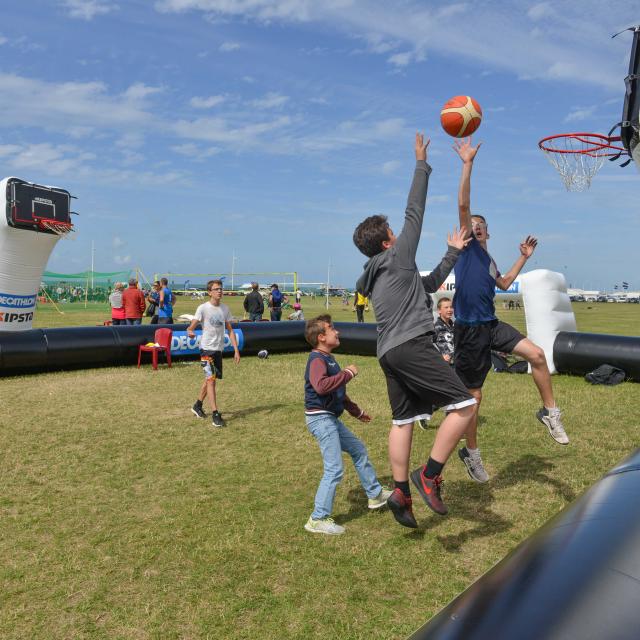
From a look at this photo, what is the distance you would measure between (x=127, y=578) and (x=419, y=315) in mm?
2535

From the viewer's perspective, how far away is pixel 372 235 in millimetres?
4195

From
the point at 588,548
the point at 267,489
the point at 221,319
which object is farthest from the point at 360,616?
the point at 221,319

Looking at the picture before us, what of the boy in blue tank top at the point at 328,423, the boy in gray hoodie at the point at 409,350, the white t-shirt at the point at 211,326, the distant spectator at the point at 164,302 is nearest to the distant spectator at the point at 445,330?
the white t-shirt at the point at 211,326

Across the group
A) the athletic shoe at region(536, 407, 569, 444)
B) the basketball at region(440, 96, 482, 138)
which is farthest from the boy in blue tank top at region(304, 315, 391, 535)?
the basketball at region(440, 96, 482, 138)

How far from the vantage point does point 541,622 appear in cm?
156

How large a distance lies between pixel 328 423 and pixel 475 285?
1.74m

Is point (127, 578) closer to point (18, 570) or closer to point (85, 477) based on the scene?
point (18, 570)

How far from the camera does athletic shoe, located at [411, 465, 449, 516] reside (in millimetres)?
3992

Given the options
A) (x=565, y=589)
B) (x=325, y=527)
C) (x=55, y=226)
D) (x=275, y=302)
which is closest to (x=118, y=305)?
(x=55, y=226)

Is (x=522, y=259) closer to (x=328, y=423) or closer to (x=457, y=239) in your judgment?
(x=457, y=239)

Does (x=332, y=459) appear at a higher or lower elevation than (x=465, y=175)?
lower

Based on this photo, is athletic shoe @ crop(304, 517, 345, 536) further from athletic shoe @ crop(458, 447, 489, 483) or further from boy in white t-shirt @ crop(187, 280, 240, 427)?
boy in white t-shirt @ crop(187, 280, 240, 427)

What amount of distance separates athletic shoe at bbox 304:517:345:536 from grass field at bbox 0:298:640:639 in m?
0.07

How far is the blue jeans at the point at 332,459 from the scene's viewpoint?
4.42m
